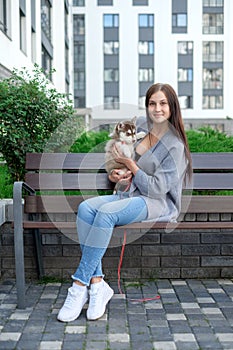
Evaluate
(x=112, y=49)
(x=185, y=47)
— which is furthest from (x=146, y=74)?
(x=185, y=47)

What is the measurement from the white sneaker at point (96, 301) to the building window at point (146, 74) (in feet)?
150

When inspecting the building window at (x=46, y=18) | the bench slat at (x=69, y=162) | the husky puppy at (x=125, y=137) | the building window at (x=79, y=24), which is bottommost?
the bench slat at (x=69, y=162)

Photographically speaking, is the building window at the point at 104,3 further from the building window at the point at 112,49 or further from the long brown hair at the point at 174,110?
the long brown hair at the point at 174,110

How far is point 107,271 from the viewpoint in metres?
4.43

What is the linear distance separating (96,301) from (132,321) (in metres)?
0.25

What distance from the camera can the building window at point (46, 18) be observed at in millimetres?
26031

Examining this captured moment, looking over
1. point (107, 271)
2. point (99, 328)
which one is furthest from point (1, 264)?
point (99, 328)

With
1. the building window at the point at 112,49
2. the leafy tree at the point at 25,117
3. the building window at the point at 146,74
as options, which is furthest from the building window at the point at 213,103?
the leafy tree at the point at 25,117

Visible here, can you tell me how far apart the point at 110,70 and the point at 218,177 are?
45.6 meters

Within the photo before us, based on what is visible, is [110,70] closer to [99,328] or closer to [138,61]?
[138,61]

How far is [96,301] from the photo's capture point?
11.5 feet

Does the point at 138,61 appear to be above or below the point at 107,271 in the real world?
above

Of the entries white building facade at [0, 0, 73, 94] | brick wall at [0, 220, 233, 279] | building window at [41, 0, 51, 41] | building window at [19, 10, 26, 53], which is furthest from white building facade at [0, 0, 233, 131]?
brick wall at [0, 220, 233, 279]

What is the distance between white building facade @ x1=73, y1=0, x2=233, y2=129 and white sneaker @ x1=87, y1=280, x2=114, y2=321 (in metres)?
45.6
